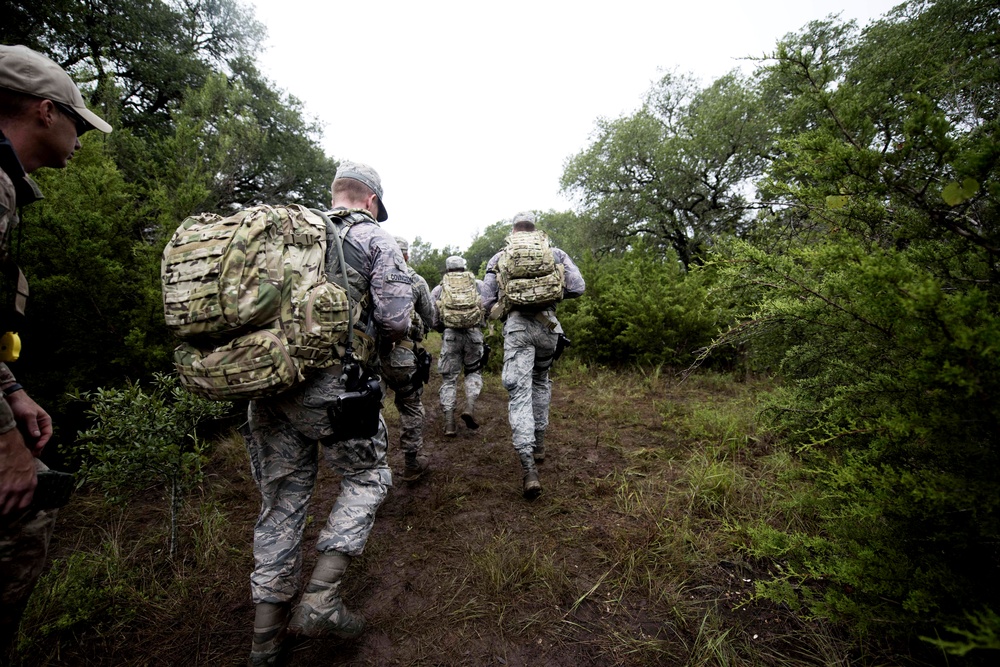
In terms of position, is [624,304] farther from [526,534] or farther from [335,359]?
[335,359]

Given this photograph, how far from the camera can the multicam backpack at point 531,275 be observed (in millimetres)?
3373

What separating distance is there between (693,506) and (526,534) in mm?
1204

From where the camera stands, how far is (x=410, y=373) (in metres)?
3.23

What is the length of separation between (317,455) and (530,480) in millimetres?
1754

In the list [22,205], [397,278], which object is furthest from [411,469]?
[22,205]

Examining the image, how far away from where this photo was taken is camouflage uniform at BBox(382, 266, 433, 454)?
3.18m

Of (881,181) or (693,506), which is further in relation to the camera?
(693,506)

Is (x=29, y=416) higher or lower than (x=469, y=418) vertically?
higher

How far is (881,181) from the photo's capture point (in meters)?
1.43

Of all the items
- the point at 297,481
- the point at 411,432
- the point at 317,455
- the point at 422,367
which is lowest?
the point at 411,432

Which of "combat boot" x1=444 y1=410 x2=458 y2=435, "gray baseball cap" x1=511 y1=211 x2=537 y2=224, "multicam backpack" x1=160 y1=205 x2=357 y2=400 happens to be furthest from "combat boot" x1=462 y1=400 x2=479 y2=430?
"multicam backpack" x1=160 y1=205 x2=357 y2=400

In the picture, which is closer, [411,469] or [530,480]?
[530,480]

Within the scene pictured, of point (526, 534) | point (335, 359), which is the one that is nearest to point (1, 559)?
point (335, 359)

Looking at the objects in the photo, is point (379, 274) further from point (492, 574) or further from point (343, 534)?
point (492, 574)
